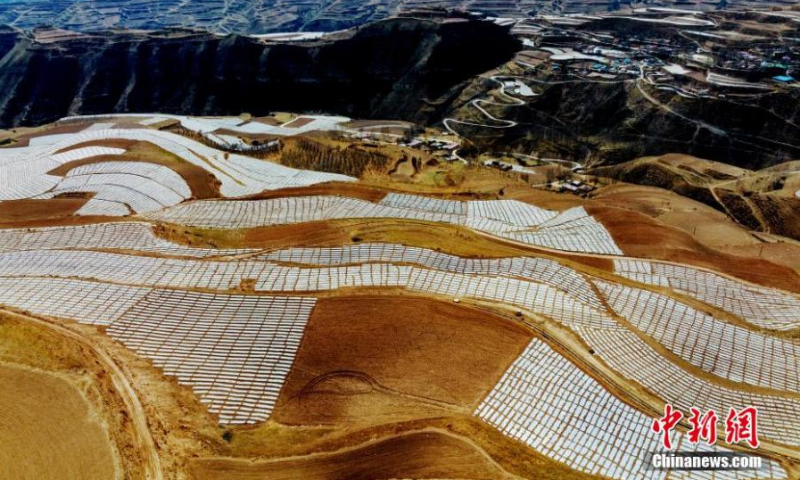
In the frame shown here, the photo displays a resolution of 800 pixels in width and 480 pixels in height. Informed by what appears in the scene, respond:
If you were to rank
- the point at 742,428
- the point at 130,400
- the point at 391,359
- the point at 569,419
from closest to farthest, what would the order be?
the point at 742,428 → the point at 569,419 → the point at 130,400 → the point at 391,359

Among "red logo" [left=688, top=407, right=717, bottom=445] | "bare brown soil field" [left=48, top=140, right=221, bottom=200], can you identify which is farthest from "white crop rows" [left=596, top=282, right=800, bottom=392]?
"bare brown soil field" [left=48, top=140, right=221, bottom=200]

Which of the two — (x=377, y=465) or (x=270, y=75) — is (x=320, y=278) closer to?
(x=377, y=465)

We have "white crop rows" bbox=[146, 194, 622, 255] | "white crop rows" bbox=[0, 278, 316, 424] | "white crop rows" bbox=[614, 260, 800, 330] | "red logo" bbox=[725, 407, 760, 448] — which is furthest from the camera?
"white crop rows" bbox=[146, 194, 622, 255]

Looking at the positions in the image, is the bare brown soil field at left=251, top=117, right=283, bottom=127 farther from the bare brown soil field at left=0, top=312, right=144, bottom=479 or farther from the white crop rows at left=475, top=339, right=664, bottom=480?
the white crop rows at left=475, top=339, right=664, bottom=480

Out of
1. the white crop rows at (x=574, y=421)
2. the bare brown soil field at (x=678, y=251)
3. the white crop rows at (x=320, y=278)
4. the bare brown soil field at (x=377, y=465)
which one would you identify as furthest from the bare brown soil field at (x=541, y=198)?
the bare brown soil field at (x=377, y=465)

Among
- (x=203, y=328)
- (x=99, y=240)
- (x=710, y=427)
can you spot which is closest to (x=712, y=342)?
(x=710, y=427)

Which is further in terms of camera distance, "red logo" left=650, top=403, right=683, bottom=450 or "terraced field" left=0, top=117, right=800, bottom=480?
"red logo" left=650, top=403, right=683, bottom=450

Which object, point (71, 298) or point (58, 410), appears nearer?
point (58, 410)
